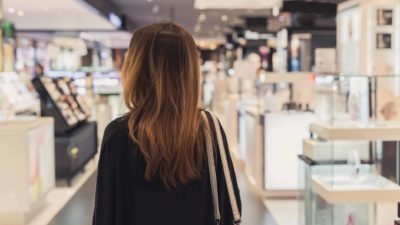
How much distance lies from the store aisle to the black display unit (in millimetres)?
455

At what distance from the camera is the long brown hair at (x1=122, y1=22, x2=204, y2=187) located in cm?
169

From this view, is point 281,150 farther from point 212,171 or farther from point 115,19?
point 115,19

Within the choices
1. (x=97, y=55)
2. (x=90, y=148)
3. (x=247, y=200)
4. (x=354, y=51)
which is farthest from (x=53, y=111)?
(x=97, y=55)

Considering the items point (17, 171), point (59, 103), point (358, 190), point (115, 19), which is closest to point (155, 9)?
point (115, 19)

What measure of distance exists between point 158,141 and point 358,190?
8.50 ft

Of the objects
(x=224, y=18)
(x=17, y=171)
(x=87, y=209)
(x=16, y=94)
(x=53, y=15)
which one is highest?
(x=224, y=18)

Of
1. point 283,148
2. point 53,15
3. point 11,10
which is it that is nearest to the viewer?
point 283,148

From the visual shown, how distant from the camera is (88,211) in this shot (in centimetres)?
620

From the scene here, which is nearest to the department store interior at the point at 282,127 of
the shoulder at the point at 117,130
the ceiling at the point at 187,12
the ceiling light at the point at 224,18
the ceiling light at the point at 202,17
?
the shoulder at the point at 117,130

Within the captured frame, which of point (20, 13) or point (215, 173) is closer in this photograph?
point (215, 173)

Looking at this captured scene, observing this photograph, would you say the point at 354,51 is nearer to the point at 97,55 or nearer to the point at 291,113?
the point at 291,113

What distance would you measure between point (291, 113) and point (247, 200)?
1131 mm

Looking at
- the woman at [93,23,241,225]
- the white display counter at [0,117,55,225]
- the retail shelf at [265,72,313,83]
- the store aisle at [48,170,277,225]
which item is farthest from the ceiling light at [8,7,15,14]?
the woman at [93,23,241,225]

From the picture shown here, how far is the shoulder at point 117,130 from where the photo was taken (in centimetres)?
171
